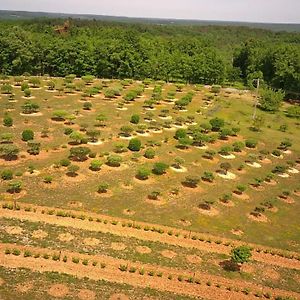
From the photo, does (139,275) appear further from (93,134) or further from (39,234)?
(93,134)

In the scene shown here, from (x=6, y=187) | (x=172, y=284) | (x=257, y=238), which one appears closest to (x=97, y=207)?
(x=6, y=187)

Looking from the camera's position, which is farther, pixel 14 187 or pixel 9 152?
pixel 9 152

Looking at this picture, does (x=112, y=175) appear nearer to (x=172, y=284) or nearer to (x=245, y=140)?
(x=172, y=284)

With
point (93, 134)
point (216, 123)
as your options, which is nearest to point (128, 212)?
point (93, 134)

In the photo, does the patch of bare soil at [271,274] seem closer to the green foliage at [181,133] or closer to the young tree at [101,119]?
the green foliage at [181,133]

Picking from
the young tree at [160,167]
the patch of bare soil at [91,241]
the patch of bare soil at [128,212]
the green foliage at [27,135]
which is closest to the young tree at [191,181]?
the young tree at [160,167]

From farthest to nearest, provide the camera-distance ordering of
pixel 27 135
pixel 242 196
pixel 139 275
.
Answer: pixel 27 135, pixel 242 196, pixel 139 275
